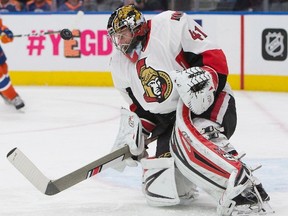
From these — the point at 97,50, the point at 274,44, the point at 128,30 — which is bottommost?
the point at 97,50

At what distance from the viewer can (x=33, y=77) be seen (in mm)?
7316

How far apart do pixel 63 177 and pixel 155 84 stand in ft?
1.53

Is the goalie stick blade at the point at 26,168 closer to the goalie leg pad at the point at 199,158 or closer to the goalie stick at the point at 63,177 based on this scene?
the goalie stick at the point at 63,177

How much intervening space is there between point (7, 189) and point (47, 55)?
403 cm

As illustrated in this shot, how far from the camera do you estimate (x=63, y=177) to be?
298 cm

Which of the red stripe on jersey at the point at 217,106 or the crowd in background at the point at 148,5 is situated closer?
the red stripe on jersey at the point at 217,106

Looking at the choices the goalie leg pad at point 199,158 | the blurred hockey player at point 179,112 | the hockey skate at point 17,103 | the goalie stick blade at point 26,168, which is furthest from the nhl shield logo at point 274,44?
the goalie stick blade at point 26,168

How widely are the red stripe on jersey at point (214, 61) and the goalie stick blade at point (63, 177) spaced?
1.46 ft

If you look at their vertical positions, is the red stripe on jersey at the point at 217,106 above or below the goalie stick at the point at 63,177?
above

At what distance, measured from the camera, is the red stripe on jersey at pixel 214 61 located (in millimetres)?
2928

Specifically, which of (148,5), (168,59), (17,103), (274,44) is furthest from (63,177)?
(148,5)

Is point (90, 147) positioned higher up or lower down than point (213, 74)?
lower down

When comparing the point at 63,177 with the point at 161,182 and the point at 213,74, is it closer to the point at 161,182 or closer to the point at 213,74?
the point at 161,182

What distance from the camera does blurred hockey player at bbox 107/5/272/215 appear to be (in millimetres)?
2789
